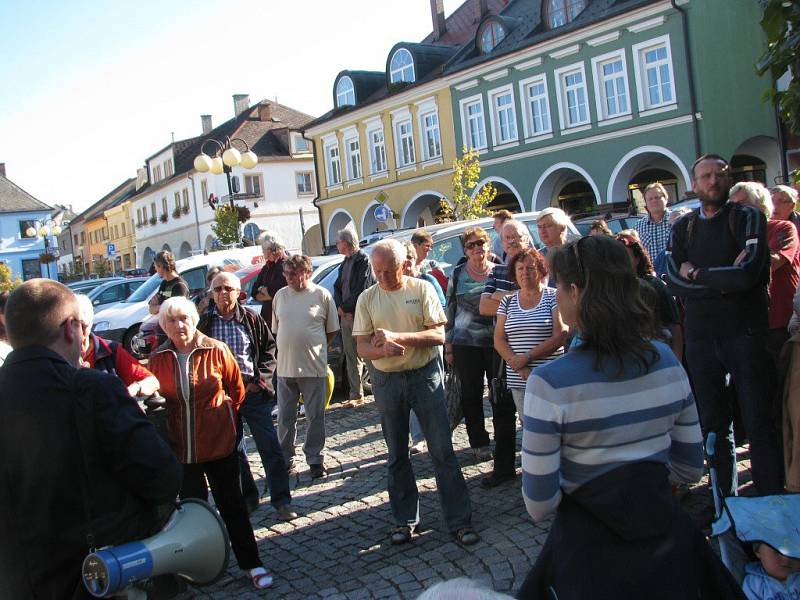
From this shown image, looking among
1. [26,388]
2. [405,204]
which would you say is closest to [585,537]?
[26,388]

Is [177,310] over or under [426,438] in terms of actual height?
over

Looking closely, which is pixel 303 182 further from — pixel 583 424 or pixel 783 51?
pixel 583 424

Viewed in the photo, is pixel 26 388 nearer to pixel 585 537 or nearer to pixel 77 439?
pixel 77 439

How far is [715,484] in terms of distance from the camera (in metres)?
3.57

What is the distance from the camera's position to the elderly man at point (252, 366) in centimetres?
608

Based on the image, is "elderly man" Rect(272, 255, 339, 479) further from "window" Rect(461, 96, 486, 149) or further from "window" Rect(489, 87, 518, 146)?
"window" Rect(461, 96, 486, 149)

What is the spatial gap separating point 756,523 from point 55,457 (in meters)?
2.67

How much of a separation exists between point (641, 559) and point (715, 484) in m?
1.30

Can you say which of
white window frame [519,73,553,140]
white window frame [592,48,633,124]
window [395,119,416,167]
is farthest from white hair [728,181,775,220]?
window [395,119,416,167]

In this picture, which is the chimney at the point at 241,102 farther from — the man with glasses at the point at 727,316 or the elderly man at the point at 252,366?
the man with glasses at the point at 727,316

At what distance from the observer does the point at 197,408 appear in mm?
5035

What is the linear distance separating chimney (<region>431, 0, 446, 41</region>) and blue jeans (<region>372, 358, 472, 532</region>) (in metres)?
40.6

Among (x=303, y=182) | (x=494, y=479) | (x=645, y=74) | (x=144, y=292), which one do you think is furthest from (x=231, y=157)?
(x=303, y=182)

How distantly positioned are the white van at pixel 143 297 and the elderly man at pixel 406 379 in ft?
30.4
